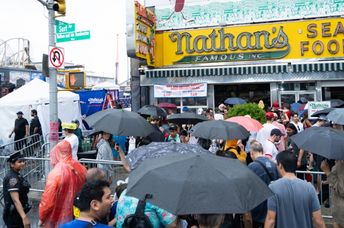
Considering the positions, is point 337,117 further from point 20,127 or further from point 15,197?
point 20,127

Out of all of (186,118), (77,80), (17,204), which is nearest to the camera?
(17,204)

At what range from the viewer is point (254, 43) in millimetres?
17359

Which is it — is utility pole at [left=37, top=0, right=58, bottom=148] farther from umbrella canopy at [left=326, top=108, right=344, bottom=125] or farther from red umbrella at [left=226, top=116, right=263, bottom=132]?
umbrella canopy at [left=326, top=108, right=344, bottom=125]

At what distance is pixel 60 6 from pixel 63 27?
50 cm

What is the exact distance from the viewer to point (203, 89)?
58.9 ft

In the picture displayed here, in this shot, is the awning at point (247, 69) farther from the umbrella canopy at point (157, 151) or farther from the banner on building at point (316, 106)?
the umbrella canopy at point (157, 151)

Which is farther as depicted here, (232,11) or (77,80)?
(77,80)

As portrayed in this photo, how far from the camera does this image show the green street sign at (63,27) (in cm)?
927

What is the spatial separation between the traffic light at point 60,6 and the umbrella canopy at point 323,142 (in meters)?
6.29

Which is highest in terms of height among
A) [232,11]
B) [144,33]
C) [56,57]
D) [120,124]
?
[232,11]

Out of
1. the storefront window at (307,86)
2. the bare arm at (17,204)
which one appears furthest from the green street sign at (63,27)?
the storefront window at (307,86)

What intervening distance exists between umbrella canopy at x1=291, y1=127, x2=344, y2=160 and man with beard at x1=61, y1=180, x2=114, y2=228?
317 centimetres

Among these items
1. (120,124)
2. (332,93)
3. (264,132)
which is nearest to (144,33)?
(332,93)

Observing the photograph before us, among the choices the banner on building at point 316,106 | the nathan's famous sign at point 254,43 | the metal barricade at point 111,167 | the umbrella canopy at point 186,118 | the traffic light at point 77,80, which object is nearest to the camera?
the metal barricade at point 111,167
